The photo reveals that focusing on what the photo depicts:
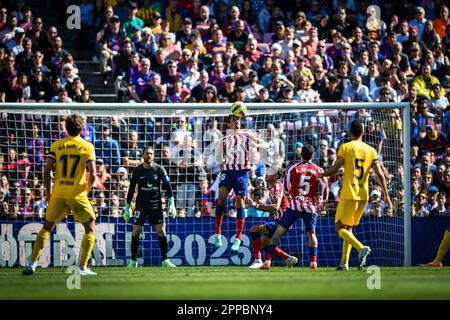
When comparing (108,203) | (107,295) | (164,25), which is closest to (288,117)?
(108,203)

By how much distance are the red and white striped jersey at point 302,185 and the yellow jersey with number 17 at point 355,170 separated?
0.98m

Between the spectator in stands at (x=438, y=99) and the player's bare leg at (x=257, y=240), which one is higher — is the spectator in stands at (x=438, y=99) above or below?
above

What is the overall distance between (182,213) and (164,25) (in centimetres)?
671

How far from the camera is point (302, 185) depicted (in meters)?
17.2

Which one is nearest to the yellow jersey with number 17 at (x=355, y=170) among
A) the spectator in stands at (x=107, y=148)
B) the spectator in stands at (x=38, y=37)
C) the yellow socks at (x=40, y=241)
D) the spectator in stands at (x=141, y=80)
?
the yellow socks at (x=40, y=241)

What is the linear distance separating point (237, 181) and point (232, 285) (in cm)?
477

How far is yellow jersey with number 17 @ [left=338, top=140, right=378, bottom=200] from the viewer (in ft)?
53.4

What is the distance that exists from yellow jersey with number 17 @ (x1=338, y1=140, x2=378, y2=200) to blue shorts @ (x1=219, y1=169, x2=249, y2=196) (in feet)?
7.72

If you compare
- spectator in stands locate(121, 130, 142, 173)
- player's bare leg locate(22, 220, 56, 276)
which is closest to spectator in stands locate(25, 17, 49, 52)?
spectator in stands locate(121, 130, 142, 173)

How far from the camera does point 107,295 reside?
12.2 meters

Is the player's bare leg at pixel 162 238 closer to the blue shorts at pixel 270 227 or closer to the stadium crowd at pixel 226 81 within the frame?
the stadium crowd at pixel 226 81

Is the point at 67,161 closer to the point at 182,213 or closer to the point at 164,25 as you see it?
the point at 182,213

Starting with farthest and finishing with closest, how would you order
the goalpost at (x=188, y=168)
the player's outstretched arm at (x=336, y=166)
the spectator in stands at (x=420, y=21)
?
the spectator in stands at (x=420, y=21) → the goalpost at (x=188, y=168) → the player's outstretched arm at (x=336, y=166)

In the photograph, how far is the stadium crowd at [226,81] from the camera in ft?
66.6
